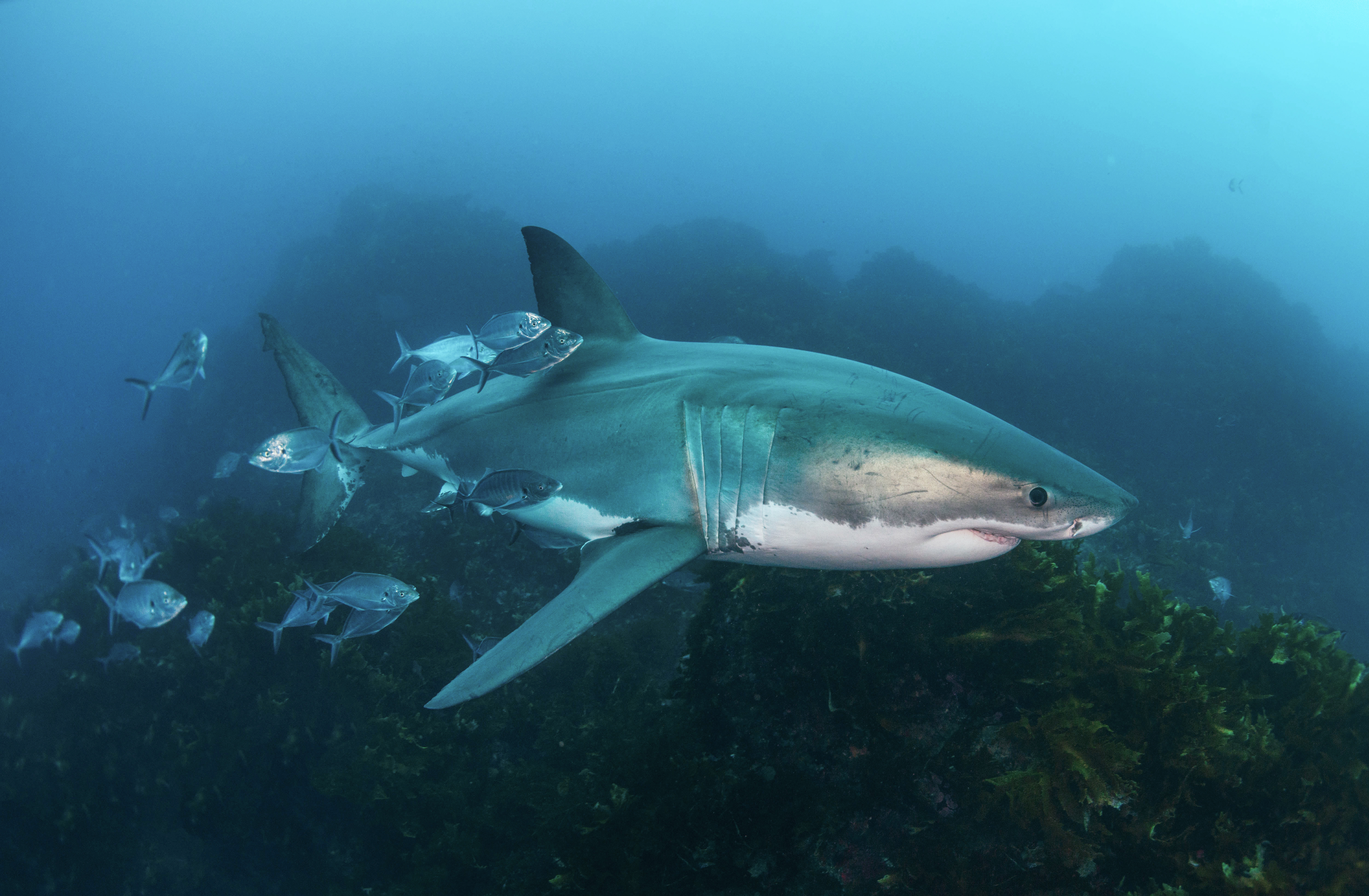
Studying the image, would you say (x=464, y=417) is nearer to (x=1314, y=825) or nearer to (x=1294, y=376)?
(x=1314, y=825)

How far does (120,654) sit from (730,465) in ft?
29.7

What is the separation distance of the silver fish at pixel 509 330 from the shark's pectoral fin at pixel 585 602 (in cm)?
216

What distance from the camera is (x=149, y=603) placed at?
18.8 feet

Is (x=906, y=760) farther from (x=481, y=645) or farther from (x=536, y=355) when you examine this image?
(x=481, y=645)

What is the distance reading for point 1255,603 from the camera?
12.4 m

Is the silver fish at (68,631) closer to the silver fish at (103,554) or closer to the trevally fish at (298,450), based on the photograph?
the silver fish at (103,554)

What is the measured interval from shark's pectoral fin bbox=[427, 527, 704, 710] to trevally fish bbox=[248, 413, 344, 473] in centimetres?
277

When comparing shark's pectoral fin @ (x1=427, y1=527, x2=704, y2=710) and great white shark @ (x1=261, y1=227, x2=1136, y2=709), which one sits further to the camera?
great white shark @ (x1=261, y1=227, x2=1136, y2=709)

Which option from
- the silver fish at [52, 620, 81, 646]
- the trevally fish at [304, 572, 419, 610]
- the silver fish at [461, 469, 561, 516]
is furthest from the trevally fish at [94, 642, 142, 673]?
the silver fish at [461, 469, 561, 516]

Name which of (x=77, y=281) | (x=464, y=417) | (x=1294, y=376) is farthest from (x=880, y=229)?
(x=77, y=281)

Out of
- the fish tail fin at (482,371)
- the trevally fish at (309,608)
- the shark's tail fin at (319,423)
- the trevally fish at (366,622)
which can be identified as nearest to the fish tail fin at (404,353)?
the shark's tail fin at (319,423)

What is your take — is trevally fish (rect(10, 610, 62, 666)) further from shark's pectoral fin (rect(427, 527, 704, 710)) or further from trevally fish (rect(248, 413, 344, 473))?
shark's pectoral fin (rect(427, 527, 704, 710))

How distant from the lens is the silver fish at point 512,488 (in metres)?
3.09

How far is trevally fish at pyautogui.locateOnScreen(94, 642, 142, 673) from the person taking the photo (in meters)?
7.15
